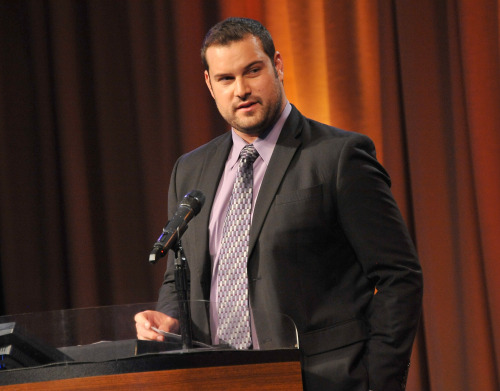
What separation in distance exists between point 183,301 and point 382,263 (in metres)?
0.61

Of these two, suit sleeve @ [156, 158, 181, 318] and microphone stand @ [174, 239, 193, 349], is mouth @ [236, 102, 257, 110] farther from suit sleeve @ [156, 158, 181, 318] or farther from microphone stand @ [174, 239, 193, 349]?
microphone stand @ [174, 239, 193, 349]

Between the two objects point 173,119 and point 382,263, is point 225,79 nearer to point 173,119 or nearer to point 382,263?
point 382,263

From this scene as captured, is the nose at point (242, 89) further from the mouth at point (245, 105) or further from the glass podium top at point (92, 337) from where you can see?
the glass podium top at point (92, 337)

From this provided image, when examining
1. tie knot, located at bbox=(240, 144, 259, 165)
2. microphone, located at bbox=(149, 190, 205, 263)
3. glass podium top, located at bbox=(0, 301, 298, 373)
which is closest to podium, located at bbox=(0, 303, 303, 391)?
glass podium top, located at bbox=(0, 301, 298, 373)

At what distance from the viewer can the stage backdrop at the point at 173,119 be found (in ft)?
10.6

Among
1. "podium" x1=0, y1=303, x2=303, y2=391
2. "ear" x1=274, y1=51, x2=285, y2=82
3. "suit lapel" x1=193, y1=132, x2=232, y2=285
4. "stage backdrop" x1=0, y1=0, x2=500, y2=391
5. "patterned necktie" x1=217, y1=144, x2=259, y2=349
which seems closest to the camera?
"podium" x1=0, y1=303, x2=303, y2=391

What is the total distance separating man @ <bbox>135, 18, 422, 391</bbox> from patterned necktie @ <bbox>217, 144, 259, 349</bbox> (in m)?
0.02

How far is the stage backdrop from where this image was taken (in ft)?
10.6

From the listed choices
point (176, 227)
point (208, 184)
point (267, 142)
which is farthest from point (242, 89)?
point (176, 227)

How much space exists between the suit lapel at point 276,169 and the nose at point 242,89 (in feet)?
0.51

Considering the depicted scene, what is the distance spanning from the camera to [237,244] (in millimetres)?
2053

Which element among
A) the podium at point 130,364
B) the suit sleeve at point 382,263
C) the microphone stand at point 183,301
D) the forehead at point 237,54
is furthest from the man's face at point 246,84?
the podium at point 130,364

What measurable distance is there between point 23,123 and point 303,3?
1.66m

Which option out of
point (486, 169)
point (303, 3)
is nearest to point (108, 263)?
point (303, 3)
